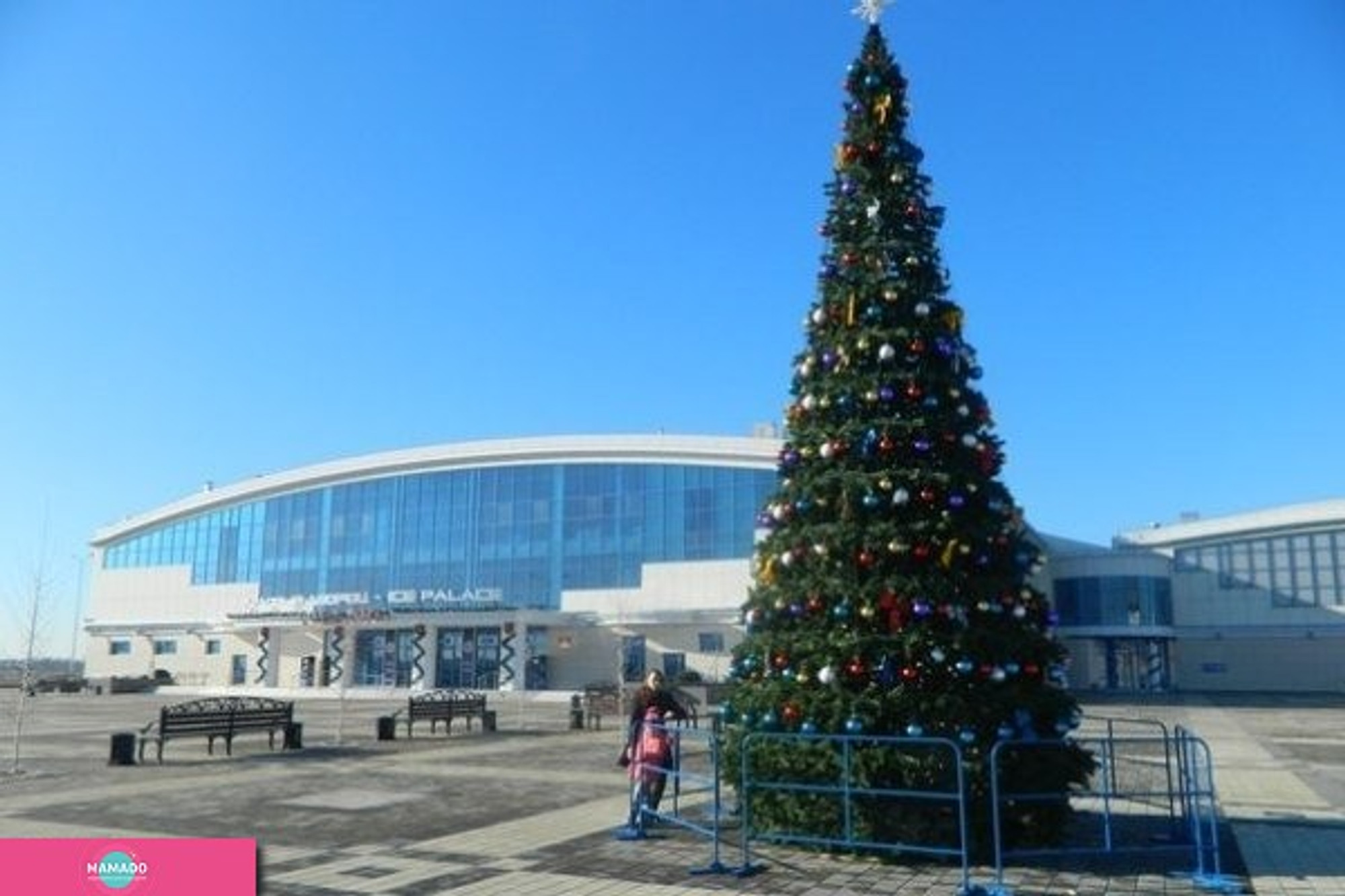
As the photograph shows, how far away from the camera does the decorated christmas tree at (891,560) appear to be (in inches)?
377

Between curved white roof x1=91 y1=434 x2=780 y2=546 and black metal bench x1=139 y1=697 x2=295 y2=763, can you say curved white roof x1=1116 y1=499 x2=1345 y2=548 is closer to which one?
curved white roof x1=91 y1=434 x2=780 y2=546

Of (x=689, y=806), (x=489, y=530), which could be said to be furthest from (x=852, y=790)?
(x=489, y=530)

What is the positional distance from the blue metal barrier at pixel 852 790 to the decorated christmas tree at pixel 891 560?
6 cm

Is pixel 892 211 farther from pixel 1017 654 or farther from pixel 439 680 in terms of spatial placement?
pixel 439 680

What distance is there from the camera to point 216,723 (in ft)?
66.6

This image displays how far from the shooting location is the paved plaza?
872cm

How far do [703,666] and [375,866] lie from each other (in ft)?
131

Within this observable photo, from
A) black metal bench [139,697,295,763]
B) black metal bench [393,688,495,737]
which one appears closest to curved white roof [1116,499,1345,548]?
black metal bench [393,688,495,737]

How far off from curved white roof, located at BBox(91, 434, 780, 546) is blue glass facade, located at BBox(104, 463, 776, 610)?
34 cm

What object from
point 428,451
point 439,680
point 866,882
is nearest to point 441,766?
point 866,882

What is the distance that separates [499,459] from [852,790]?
48326 mm

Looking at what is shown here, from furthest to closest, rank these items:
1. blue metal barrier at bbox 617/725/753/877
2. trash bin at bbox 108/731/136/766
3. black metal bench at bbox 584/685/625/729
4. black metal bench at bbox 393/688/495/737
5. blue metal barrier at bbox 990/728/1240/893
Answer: black metal bench at bbox 584/685/625/729, black metal bench at bbox 393/688/495/737, trash bin at bbox 108/731/136/766, blue metal barrier at bbox 617/725/753/877, blue metal barrier at bbox 990/728/1240/893

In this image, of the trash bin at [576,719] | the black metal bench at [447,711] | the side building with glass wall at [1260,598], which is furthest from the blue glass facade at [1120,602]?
the black metal bench at [447,711]

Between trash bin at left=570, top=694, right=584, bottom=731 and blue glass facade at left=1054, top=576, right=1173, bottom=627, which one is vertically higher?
blue glass facade at left=1054, top=576, right=1173, bottom=627
